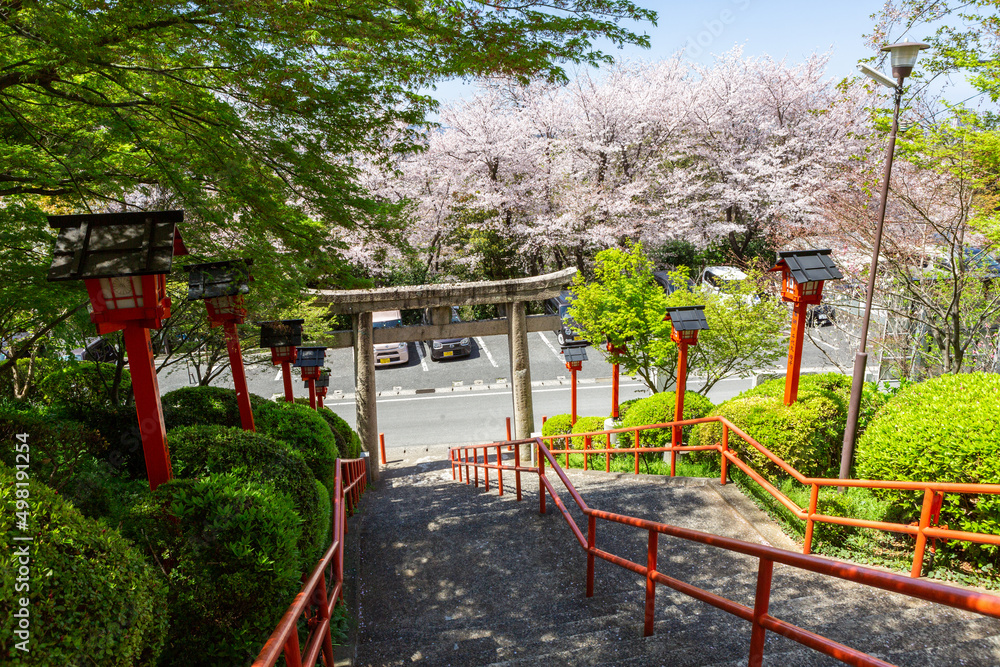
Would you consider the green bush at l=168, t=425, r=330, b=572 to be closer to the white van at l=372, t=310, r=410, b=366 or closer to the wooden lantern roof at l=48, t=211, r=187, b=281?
the wooden lantern roof at l=48, t=211, r=187, b=281

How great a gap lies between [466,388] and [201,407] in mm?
12956

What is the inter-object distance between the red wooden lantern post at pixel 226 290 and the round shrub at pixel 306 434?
1.42ft

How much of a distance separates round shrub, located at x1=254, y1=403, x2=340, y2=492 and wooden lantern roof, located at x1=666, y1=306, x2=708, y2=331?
17.5 feet

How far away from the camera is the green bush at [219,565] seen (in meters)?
2.89

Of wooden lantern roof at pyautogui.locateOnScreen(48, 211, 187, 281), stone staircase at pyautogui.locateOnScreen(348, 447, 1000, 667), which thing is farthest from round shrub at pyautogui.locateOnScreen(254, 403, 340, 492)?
wooden lantern roof at pyautogui.locateOnScreen(48, 211, 187, 281)

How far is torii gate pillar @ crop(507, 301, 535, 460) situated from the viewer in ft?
41.9

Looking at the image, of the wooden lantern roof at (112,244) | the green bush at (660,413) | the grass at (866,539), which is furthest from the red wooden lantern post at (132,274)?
the green bush at (660,413)

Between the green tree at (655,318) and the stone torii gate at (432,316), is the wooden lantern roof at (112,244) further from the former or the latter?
the green tree at (655,318)

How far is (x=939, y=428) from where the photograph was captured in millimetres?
4719

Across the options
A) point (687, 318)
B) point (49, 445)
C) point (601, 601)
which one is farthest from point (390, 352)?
point (601, 601)

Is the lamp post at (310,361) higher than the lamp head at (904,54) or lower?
lower

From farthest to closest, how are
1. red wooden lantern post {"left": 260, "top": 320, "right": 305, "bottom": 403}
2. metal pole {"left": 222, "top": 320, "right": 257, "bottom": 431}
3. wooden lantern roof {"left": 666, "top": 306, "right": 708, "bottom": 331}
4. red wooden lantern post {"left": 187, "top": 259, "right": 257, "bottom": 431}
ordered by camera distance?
red wooden lantern post {"left": 260, "top": 320, "right": 305, "bottom": 403} → wooden lantern roof {"left": 666, "top": 306, "right": 708, "bottom": 331} → metal pole {"left": 222, "top": 320, "right": 257, "bottom": 431} → red wooden lantern post {"left": 187, "top": 259, "right": 257, "bottom": 431}

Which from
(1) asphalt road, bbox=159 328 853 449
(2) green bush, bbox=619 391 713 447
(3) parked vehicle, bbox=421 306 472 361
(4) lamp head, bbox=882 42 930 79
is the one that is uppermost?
(4) lamp head, bbox=882 42 930 79

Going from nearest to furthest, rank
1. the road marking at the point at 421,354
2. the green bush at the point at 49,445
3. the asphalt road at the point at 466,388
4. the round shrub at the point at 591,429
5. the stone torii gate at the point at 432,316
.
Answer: the green bush at the point at 49,445 → the stone torii gate at the point at 432,316 → the round shrub at the point at 591,429 → the asphalt road at the point at 466,388 → the road marking at the point at 421,354
